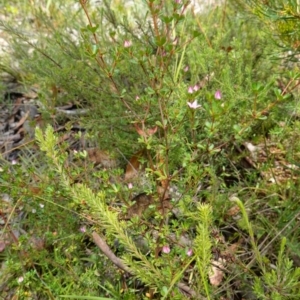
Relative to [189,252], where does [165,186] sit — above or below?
above

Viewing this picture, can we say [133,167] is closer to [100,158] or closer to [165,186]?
[100,158]

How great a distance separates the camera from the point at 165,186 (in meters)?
1.20

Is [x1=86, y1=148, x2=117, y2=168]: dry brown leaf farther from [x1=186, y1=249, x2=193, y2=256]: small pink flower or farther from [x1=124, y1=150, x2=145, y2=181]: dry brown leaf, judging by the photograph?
[x1=186, y1=249, x2=193, y2=256]: small pink flower

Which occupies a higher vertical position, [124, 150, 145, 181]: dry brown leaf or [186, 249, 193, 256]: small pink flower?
[186, 249, 193, 256]: small pink flower

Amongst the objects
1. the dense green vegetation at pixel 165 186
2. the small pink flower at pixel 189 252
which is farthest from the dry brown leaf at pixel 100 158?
the small pink flower at pixel 189 252

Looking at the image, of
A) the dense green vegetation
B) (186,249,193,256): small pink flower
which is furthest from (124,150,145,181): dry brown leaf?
(186,249,193,256): small pink flower

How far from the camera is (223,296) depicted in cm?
134

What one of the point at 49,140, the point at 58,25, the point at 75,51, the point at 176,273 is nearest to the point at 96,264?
the point at 176,273

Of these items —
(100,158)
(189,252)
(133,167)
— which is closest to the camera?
(189,252)

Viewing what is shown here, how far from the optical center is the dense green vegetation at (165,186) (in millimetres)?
1091

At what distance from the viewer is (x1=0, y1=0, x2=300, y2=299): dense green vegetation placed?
1.09m

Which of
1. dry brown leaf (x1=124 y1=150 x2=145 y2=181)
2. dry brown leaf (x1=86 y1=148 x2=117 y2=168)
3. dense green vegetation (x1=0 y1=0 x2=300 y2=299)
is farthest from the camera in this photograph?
dry brown leaf (x1=86 y1=148 x2=117 y2=168)

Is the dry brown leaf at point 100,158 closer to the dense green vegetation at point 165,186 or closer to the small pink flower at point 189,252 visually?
the dense green vegetation at point 165,186

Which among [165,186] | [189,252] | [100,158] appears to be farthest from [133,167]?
[189,252]
